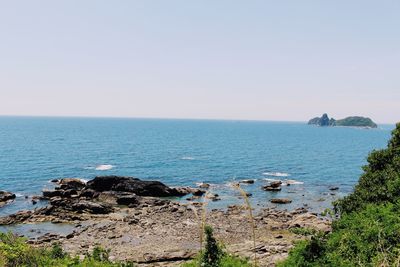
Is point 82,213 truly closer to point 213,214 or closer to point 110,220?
point 110,220

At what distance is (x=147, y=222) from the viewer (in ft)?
176

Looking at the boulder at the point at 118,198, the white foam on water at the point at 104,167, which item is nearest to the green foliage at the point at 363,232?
the boulder at the point at 118,198

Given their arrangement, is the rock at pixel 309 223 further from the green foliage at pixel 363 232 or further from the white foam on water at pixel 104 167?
the white foam on water at pixel 104 167

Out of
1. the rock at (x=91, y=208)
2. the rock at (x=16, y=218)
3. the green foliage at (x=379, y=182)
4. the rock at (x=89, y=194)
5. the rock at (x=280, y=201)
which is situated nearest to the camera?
the green foliage at (x=379, y=182)

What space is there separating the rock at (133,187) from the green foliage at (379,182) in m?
47.7

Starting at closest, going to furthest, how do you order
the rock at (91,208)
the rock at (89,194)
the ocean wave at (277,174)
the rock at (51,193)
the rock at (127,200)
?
the rock at (91,208), the rock at (127,200), the rock at (51,193), the rock at (89,194), the ocean wave at (277,174)

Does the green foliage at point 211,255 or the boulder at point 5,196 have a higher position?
the green foliage at point 211,255

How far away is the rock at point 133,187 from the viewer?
71500 millimetres

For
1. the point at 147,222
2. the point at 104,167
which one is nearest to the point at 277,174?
the point at 104,167

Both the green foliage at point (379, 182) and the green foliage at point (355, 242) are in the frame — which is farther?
the green foliage at point (379, 182)

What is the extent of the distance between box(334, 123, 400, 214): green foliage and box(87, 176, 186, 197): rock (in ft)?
Result: 156

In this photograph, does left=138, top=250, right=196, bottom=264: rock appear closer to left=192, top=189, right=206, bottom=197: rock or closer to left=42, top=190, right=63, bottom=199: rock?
left=192, top=189, right=206, bottom=197: rock

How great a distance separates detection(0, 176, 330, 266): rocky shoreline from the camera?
38562 mm

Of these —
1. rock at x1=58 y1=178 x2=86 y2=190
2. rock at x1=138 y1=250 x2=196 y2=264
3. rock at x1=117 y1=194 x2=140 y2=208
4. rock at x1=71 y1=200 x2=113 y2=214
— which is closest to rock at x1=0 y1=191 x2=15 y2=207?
rock at x1=58 y1=178 x2=86 y2=190
